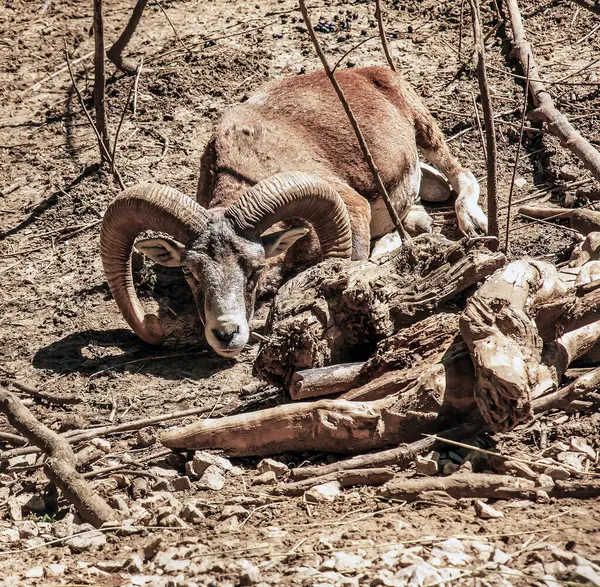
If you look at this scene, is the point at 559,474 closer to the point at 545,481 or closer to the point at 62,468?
the point at 545,481

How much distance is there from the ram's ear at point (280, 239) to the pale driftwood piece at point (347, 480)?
3.53 meters

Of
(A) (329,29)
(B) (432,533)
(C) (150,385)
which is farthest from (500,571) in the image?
(A) (329,29)

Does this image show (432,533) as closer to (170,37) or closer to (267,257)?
(267,257)

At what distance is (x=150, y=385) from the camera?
7.44 m

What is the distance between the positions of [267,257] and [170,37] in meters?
5.88

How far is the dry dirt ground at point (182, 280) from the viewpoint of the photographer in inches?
156

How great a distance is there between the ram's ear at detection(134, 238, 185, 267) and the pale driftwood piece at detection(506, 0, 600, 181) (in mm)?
3796

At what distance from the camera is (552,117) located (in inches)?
394

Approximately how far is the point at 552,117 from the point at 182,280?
4.33 meters

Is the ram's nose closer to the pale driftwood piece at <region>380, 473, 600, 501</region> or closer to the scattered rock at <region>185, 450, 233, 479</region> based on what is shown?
the scattered rock at <region>185, 450, 233, 479</region>

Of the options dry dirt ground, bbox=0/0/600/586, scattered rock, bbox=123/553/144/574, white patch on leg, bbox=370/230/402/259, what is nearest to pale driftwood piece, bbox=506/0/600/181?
dry dirt ground, bbox=0/0/600/586

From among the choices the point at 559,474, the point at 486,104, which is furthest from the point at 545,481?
the point at 486,104

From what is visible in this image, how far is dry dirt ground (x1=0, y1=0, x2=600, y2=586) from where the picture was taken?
3.95 metres

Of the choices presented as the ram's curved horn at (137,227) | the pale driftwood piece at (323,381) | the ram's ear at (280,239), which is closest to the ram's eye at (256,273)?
the ram's ear at (280,239)
